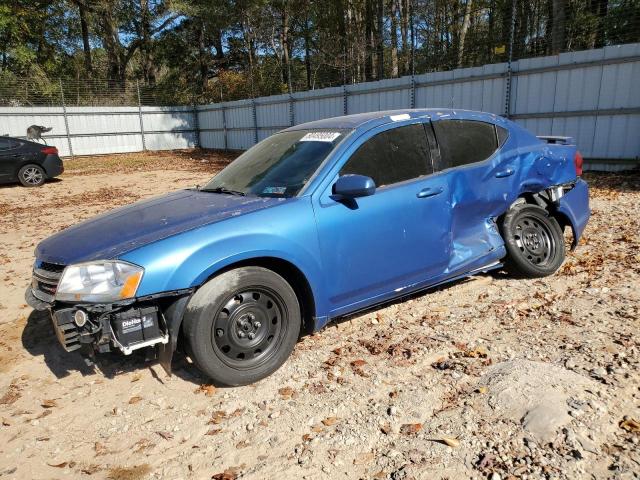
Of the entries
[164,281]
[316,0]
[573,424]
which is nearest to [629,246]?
[573,424]

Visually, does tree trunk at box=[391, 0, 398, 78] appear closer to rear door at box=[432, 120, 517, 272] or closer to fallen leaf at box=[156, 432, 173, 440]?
rear door at box=[432, 120, 517, 272]

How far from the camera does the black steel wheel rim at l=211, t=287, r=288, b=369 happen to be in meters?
3.12

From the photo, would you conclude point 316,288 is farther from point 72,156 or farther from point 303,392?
point 72,156

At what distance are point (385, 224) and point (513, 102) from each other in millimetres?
10058

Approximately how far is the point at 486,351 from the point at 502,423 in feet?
2.86

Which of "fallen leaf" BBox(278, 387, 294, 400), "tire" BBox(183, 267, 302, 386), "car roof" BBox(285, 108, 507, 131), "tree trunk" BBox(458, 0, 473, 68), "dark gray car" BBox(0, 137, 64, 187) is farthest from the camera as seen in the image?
"tree trunk" BBox(458, 0, 473, 68)

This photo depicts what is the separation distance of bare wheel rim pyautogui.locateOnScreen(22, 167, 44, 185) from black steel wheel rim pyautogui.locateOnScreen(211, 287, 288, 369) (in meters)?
13.7

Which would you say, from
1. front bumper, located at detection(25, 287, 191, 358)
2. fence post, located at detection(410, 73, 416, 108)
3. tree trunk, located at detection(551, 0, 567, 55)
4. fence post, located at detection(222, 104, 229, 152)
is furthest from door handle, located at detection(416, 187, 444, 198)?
fence post, located at detection(222, 104, 229, 152)

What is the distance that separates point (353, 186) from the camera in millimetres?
3363

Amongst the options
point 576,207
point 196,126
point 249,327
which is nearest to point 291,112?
point 196,126

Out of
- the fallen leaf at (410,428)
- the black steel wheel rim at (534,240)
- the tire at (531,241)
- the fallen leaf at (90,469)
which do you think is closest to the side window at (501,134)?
the tire at (531,241)

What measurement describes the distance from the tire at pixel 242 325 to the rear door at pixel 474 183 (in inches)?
62.5

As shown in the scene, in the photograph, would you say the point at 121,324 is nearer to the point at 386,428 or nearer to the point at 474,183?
the point at 386,428

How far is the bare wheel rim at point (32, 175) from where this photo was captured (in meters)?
14.1
